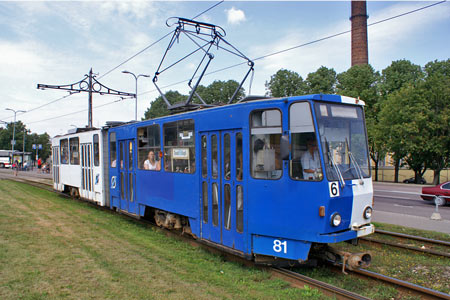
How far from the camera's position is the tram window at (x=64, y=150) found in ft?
54.5

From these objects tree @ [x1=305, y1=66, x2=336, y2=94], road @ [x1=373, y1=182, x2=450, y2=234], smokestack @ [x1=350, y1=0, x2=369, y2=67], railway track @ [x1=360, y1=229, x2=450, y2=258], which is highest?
smokestack @ [x1=350, y1=0, x2=369, y2=67]

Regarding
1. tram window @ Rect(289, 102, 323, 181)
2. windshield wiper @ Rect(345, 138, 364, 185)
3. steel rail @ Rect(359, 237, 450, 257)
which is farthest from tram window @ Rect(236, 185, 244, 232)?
steel rail @ Rect(359, 237, 450, 257)

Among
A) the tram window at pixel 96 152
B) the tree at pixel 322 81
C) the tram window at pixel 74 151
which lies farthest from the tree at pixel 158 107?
the tram window at pixel 96 152

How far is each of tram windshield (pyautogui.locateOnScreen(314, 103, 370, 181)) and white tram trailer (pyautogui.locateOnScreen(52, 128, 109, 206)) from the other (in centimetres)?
887

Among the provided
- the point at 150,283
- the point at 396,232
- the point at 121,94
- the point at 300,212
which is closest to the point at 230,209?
the point at 300,212

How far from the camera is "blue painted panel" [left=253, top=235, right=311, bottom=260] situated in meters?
5.92

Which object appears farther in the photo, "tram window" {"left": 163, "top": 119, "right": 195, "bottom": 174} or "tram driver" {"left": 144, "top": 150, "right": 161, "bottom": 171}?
"tram driver" {"left": 144, "top": 150, "right": 161, "bottom": 171}

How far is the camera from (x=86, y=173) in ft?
47.7

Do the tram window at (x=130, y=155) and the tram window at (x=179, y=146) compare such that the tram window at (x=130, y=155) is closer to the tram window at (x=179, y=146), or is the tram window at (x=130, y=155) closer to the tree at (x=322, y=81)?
the tram window at (x=179, y=146)

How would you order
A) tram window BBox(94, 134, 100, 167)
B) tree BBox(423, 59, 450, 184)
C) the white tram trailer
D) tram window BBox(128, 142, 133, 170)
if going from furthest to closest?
tree BBox(423, 59, 450, 184), tram window BBox(94, 134, 100, 167), the white tram trailer, tram window BBox(128, 142, 133, 170)

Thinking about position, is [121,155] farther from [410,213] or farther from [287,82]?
[287,82]

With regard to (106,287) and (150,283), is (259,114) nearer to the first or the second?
(150,283)

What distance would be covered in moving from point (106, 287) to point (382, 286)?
4.38m

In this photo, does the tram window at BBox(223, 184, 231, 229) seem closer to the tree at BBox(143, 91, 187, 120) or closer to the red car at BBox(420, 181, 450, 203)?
the red car at BBox(420, 181, 450, 203)
